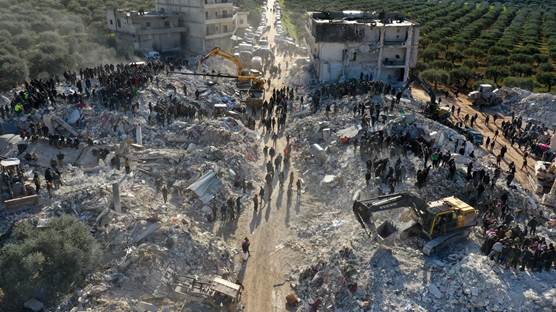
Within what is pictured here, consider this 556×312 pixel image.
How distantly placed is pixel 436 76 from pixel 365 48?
9.46m

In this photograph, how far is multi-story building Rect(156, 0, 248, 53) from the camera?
46.2m

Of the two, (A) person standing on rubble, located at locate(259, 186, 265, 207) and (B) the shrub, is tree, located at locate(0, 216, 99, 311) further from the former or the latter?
(B) the shrub

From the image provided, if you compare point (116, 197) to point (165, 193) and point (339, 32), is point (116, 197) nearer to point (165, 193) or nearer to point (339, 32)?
point (165, 193)

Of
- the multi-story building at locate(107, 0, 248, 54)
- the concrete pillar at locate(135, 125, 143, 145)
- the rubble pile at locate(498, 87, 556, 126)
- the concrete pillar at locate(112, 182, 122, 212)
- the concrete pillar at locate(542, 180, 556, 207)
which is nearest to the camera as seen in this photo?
the concrete pillar at locate(112, 182, 122, 212)

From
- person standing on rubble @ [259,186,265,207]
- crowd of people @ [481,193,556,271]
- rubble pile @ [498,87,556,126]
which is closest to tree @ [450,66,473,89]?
rubble pile @ [498,87,556,126]

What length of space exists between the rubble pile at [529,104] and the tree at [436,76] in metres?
5.68

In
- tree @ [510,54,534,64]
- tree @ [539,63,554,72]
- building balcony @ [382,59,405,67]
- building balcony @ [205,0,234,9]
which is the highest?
building balcony @ [205,0,234,9]

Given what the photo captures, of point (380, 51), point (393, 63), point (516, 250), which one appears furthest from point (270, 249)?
point (393, 63)

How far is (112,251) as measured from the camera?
16.9m

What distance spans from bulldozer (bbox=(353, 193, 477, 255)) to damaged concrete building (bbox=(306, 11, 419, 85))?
964 inches

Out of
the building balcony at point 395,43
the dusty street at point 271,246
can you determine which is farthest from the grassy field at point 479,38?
the dusty street at point 271,246

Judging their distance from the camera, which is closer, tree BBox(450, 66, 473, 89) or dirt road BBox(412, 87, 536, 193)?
dirt road BBox(412, 87, 536, 193)

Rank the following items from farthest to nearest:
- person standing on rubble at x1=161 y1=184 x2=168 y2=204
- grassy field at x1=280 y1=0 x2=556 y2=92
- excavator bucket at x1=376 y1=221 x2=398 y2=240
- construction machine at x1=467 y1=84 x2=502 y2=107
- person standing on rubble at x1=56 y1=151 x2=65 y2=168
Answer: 1. grassy field at x1=280 y1=0 x2=556 y2=92
2. construction machine at x1=467 y1=84 x2=502 y2=107
3. person standing on rubble at x1=56 y1=151 x2=65 y2=168
4. person standing on rubble at x1=161 y1=184 x2=168 y2=204
5. excavator bucket at x1=376 y1=221 x2=398 y2=240

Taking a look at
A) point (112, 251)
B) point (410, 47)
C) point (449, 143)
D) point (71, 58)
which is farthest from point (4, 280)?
point (410, 47)
